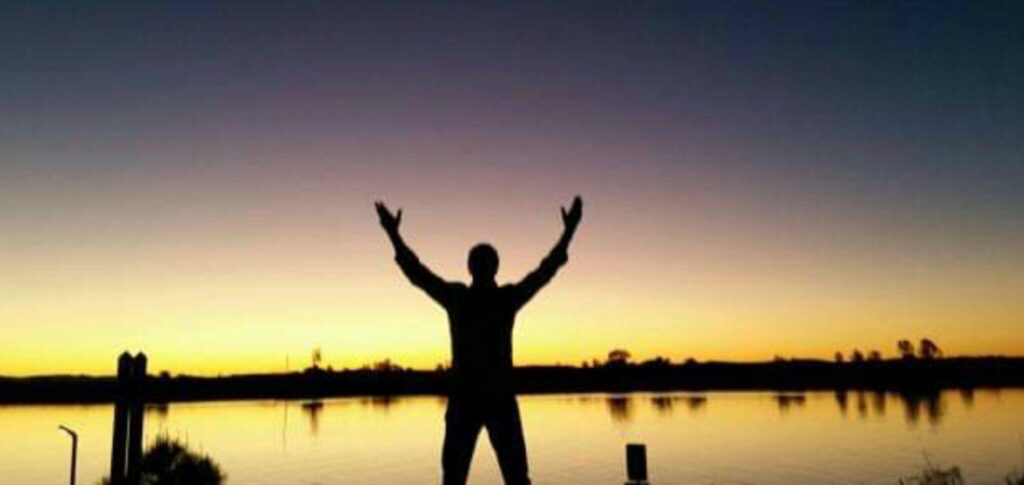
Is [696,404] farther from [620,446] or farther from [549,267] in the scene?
Result: [549,267]

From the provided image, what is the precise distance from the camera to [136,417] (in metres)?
12.5

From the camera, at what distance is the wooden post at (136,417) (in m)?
12.4

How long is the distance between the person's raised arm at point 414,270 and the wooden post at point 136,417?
310 inches

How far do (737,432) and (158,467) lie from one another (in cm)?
4828

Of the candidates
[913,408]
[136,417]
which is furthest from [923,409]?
[136,417]

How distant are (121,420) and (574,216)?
8925 millimetres

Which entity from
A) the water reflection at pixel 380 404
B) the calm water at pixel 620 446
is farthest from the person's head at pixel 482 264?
the water reflection at pixel 380 404

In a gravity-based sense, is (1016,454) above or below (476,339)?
below

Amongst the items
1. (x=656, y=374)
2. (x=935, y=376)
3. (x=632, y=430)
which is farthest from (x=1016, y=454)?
(x=656, y=374)

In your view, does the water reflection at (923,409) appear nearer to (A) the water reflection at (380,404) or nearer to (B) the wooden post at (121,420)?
(A) the water reflection at (380,404)

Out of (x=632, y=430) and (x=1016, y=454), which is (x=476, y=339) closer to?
(x=1016, y=454)

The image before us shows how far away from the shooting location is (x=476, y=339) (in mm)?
5910

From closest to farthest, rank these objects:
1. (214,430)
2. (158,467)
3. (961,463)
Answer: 1. (158,467)
2. (961,463)
3. (214,430)

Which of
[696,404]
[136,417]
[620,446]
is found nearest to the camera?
[136,417]
